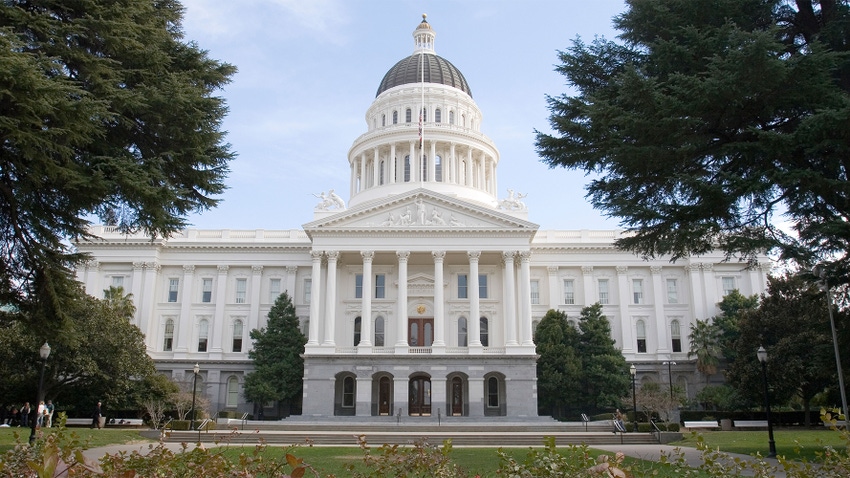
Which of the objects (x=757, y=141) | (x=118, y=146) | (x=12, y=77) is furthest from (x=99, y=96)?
(x=757, y=141)

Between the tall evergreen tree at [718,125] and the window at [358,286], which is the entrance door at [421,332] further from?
the tall evergreen tree at [718,125]

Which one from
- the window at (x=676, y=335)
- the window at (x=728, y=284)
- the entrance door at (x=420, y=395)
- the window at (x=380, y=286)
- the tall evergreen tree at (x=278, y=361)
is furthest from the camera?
the window at (x=728, y=284)

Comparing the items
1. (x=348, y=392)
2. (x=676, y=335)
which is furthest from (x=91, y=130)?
(x=676, y=335)

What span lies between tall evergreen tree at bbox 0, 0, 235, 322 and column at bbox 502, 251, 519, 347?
35.1 meters

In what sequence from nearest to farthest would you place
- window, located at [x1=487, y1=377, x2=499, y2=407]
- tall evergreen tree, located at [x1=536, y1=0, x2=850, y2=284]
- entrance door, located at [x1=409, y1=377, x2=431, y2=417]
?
tall evergreen tree, located at [x1=536, y1=0, x2=850, y2=284], entrance door, located at [x1=409, y1=377, x2=431, y2=417], window, located at [x1=487, y1=377, x2=499, y2=407]

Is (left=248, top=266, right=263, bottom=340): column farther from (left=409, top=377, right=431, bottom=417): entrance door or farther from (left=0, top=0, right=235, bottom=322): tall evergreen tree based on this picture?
(left=0, top=0, right=235, bottom=322): tall evergreen tree

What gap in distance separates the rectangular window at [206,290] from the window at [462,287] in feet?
70.3

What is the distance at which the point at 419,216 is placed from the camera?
53938mm

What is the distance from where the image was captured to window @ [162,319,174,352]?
60.2m

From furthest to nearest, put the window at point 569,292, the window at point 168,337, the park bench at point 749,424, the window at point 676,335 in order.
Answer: the window at point 569,292 < the window at point 168,337 < the window at point 676,335 < the park bench at point 749,424

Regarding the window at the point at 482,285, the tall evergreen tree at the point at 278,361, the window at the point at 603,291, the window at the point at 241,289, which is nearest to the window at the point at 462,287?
the window at the point at 482,285

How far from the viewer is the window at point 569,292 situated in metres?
60.5

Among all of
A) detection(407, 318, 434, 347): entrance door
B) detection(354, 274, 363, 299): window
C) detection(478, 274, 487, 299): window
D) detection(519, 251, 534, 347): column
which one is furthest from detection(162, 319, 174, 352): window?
detection(519, 251, 534, 347): column

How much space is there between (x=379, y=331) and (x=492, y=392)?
990 cm
